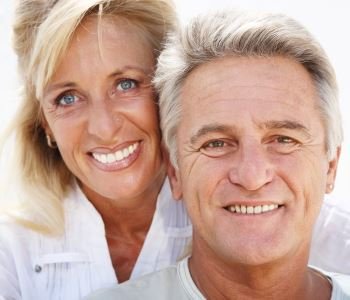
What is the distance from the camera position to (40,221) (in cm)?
304

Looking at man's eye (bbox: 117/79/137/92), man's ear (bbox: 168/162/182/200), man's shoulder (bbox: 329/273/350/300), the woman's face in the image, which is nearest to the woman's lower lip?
the woman's face

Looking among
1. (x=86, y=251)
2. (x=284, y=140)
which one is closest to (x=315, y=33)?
(x=284, y=140)

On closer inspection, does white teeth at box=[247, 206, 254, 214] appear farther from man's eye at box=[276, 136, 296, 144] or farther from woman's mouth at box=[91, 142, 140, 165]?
woman's mouth at box=[91, 142, 140, 165]

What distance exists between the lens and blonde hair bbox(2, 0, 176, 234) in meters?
2.70

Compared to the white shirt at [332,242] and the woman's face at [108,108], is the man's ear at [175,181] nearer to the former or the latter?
the woman's face at [108,108]

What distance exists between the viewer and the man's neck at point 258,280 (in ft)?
7.59

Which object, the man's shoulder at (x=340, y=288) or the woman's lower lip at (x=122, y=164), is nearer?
the man's shoulder at (x=340, y=288)

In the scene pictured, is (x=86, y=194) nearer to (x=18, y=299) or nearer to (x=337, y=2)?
(x=18, y=299)

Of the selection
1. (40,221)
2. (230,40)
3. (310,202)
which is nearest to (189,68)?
(230,40)

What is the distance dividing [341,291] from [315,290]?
9 centimetres

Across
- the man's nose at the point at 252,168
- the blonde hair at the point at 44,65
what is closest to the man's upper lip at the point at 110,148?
the blonde hair at the point at 44,65

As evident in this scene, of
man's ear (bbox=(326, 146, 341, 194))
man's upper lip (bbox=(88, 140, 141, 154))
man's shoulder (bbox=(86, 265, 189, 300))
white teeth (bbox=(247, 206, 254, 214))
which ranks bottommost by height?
man's shoulder (bbox=(86, 265, 189, 300))

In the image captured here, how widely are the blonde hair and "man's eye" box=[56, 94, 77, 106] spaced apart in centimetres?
8

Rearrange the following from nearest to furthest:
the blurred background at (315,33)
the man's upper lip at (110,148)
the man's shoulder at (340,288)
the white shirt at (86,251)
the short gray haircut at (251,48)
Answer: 1. the short gray haircut at (251,48)
2. the man's shoulder at (340,288)
3. the blurred background at (315,33)
4. the man's upper lip at (110,148)
5. the white shirt at (86,251)
